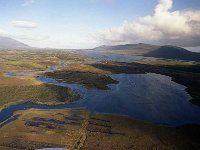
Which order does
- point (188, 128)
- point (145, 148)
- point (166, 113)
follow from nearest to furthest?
point (145, 148)
point (188, 128)
point (166, 113)

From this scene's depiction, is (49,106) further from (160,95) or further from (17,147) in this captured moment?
(160,95)

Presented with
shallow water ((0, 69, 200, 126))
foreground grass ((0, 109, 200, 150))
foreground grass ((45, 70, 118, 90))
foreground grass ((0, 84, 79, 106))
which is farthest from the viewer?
foreground grass ((45, 70, 118, 90))

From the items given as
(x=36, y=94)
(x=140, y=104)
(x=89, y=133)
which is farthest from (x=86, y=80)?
(x=89, y=133)

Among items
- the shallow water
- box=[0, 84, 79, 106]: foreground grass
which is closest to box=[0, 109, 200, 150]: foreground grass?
the shallow water

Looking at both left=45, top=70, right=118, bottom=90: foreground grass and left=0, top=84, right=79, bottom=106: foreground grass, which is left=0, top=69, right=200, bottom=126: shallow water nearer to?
left=0, top=84, right=79, bottom=106: foreground grass

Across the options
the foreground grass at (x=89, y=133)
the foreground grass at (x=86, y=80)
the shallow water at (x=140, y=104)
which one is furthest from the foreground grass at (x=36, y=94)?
the foreground grass at (x=86, y=80)

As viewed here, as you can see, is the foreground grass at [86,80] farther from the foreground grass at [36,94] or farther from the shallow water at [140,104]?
the foreground grass at [36,94]

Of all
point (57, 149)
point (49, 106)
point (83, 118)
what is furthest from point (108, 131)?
point (49, 106)

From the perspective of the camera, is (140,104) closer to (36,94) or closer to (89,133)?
(89,133)
